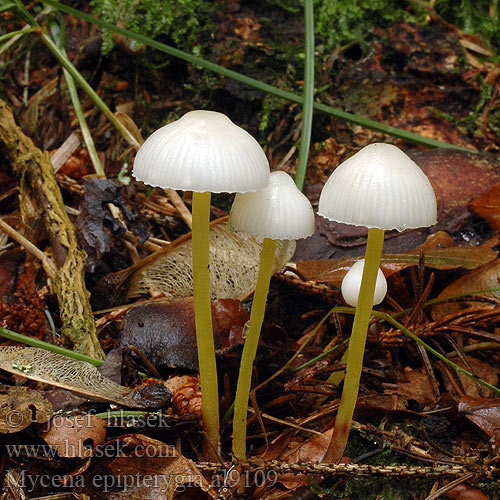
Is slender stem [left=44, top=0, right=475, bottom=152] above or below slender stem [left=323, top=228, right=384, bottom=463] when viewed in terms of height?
above

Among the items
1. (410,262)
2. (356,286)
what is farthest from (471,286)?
(356,286)

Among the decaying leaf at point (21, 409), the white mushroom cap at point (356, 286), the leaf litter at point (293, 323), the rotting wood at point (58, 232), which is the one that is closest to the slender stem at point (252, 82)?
the leaf litter at point (293, 323)

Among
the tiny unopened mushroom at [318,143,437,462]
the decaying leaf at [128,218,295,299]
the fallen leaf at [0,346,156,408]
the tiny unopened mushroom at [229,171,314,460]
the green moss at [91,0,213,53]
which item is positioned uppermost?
the green moss at [91,0,213,53]

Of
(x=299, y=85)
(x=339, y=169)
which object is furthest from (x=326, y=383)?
(x=299, y=85)

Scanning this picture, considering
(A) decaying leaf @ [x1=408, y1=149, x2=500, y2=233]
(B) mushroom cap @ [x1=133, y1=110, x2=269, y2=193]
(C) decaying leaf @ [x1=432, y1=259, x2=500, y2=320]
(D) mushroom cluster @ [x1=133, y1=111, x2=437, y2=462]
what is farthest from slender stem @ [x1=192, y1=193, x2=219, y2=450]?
(A) decaying leaf @ [x1=408, y1=149, x2=500, y2=233]

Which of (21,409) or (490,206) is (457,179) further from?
(21,409)

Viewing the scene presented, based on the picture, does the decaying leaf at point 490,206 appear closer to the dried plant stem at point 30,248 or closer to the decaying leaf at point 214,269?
the decaying leaf at point 214,269

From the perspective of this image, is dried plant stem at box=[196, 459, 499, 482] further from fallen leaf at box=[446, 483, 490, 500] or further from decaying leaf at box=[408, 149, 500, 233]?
decaying leaf at box=[408, 149, 500, 233]
